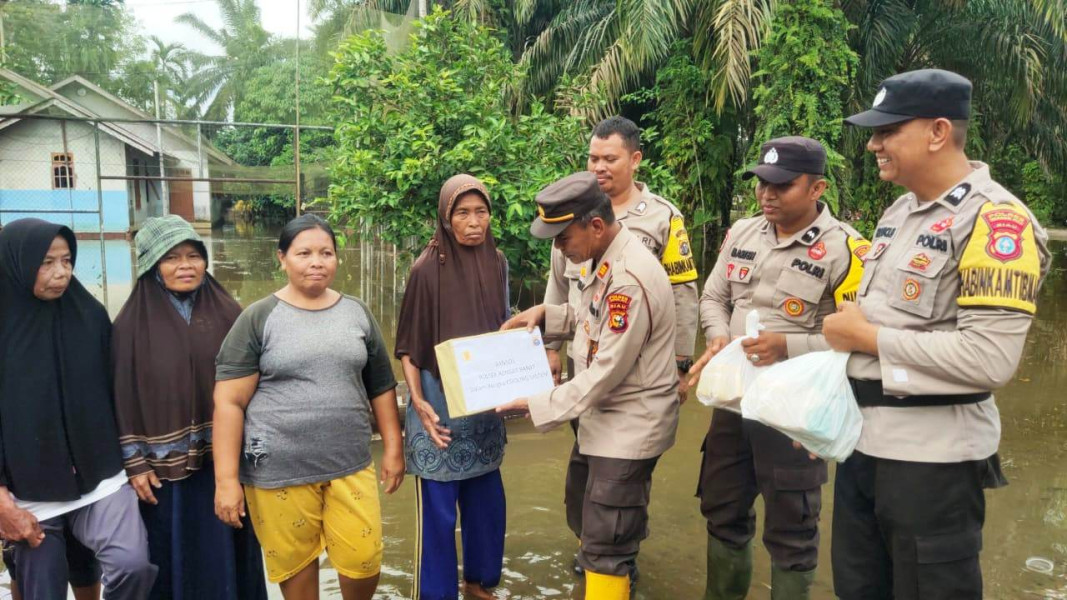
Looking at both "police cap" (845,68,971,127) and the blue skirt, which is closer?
"police cap" (845,68,971,127)

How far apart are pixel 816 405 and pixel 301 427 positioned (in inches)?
69.2

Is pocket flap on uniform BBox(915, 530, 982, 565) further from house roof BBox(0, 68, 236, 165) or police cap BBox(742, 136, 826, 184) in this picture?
house roof BBox(0, 68, 236, 165)

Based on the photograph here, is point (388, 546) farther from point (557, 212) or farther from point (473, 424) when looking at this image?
point (557, 212)

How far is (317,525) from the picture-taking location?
2.78m

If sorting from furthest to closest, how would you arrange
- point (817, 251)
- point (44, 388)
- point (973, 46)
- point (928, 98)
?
point (973, 46), point (817, 251), point (44, 388), point (928, 98)

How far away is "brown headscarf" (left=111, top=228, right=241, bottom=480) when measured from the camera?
2.67 m

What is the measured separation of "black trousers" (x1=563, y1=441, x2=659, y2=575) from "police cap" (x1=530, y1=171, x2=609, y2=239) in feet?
2.90

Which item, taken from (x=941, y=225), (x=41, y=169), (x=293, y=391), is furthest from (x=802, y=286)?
(x=41, y=169)

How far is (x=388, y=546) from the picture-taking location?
158 inches

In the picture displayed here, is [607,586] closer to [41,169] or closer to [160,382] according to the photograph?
[160,382]

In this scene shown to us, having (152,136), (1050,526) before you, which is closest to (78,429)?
(1050,526)

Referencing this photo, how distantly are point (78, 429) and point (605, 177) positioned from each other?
2.40 m

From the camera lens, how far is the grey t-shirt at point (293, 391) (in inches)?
104

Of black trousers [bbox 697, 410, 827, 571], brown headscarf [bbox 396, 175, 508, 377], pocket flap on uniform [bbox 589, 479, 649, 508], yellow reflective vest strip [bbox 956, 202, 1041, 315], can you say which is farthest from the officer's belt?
brown headscarf [bbox 396, 175, 508, 377]
